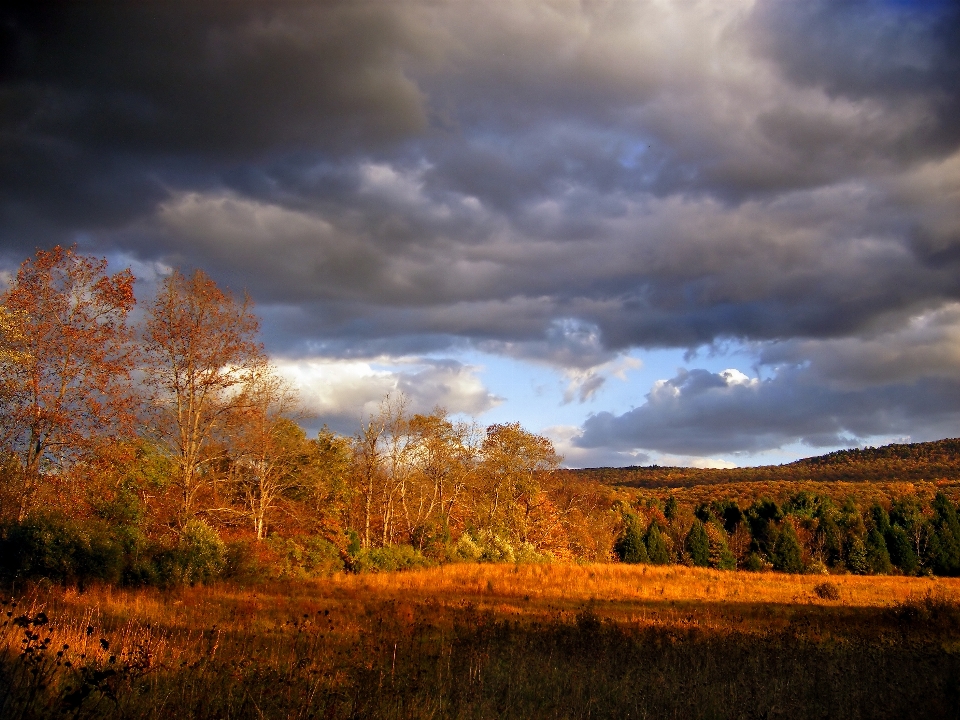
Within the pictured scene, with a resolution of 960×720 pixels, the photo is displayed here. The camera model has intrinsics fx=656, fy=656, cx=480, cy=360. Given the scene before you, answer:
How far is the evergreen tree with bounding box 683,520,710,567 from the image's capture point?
62625mm

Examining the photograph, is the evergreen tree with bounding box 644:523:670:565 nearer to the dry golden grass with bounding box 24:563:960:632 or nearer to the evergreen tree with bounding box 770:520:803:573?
the evergreen tree with bounding box 770:520:803:573

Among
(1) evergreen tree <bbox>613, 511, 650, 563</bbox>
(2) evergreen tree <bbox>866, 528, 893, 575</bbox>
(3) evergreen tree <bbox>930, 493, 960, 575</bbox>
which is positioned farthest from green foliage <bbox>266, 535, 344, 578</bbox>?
(3) evergreen tree <bbox>930, 493, 960, 575</bbox>

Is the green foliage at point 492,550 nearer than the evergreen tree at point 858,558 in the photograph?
Yes

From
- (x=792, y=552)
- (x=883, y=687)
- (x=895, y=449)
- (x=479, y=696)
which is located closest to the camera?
(x=479, y=696)

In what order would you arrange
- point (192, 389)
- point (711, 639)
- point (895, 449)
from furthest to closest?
point (895, 449) < point (192, 389) < point (711, 639)

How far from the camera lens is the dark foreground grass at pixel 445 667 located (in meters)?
6.30

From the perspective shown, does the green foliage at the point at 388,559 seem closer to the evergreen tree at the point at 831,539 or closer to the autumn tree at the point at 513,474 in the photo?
the autumn tree at the point at 513,474

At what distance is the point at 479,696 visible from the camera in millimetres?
7449

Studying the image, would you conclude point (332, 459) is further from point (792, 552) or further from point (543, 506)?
point (792, 552)

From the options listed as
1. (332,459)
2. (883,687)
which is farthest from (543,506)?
(883,687)

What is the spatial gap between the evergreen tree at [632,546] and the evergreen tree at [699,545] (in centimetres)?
508

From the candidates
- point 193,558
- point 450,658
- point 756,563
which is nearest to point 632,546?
point 756,563

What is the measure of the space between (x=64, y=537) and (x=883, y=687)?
675 inches

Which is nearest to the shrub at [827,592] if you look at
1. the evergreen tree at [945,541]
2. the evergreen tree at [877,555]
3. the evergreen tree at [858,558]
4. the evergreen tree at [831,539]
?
the evergreen tree at [877,555]
